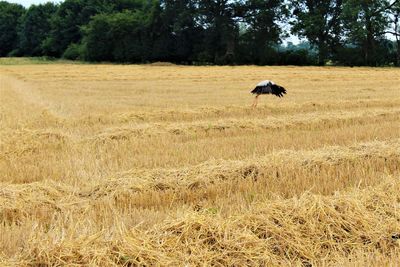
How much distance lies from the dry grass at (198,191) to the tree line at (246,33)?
37361 mm

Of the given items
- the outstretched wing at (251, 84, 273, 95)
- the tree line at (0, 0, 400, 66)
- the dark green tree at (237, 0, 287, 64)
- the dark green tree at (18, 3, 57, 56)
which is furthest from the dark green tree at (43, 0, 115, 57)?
the outstretched wing at (251, 84, 273, 95)

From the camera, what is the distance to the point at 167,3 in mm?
50469

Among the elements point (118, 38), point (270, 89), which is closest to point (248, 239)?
point (270, 89)

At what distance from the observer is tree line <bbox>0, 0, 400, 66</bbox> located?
148 feet

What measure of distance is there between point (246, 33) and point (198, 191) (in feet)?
151

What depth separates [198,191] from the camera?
4.99 m

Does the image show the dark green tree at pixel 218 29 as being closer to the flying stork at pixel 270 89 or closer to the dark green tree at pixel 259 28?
the dark green tree at pixel 259 28

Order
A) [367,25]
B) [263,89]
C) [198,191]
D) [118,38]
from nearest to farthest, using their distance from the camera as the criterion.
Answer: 1. [198,191]
2. [263,89]
3. [367,25]
4. [118,38]

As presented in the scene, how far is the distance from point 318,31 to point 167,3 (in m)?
16.3

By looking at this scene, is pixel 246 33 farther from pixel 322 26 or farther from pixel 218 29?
pixel 322 26

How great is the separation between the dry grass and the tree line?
123 ft

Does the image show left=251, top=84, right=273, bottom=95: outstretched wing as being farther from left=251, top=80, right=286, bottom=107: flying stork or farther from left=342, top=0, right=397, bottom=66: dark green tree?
left=342, top=0, right=397, bottom=66: dark green tree

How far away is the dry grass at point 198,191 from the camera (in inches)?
128

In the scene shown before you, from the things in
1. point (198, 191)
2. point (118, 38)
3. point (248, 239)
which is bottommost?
point (198, 191)
